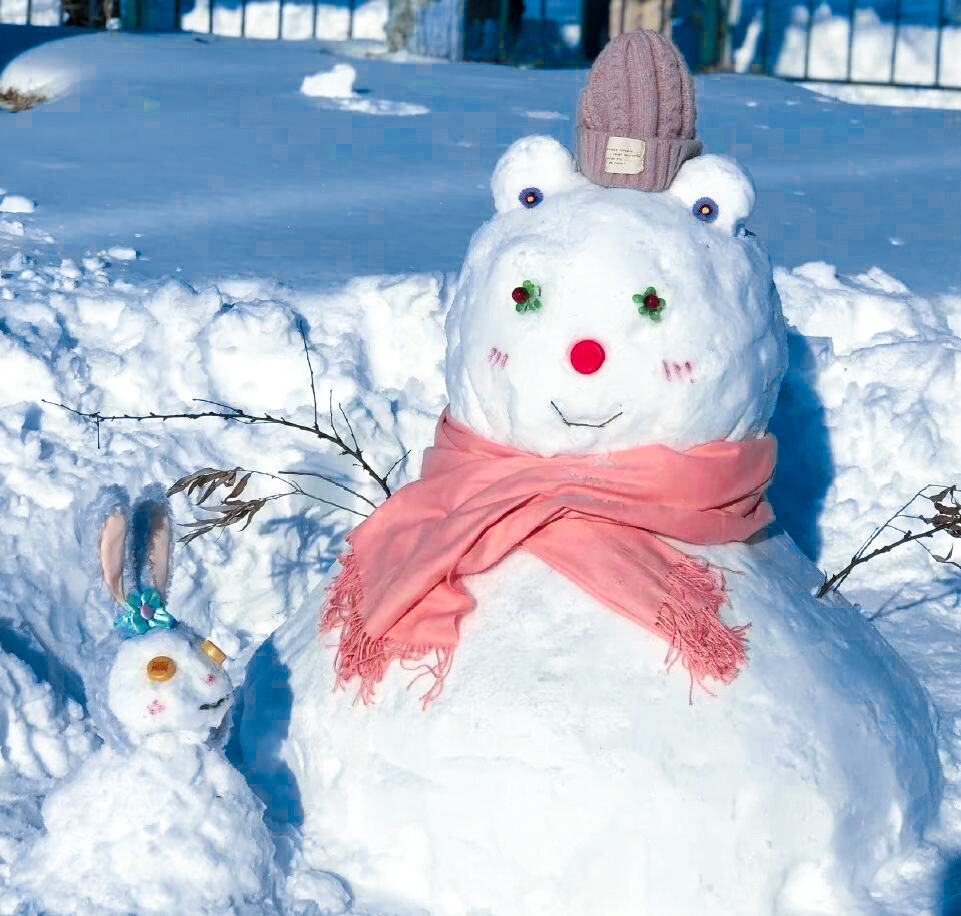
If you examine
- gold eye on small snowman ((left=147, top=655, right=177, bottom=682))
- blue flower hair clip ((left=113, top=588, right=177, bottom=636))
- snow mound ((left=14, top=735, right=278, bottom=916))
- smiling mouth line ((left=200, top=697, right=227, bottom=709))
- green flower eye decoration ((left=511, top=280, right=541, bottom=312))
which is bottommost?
snow mound ((left=14, top=735, right=278, bottom=916))

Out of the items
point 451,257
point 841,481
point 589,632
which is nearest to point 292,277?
point 451,257

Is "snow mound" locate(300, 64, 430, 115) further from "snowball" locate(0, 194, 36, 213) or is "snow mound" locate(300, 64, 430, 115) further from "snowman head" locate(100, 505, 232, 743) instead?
"snowman head" locate(100, 505, 232, 743)

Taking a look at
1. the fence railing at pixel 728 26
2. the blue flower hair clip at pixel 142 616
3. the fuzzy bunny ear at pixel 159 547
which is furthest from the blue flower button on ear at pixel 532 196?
the fence railing at pixel 728 26

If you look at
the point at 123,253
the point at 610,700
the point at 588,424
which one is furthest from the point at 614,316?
the point at 123,253

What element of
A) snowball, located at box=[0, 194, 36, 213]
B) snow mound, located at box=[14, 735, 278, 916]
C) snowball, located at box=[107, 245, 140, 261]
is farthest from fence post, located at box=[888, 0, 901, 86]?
snow mound, located at box=[14, 735, 278, 916]

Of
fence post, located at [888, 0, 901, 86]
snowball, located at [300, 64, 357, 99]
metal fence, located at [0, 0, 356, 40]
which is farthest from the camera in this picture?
metal fence, located at [0, 0, 356, 40]

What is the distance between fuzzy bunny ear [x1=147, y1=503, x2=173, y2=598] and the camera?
10.4ft

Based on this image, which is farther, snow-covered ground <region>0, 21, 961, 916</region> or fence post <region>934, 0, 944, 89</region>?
fence post <region>934, 0, 944, 89</region>

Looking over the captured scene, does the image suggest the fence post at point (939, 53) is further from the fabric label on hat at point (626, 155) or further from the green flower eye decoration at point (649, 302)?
the green flower eye decoration at point (649, 302)

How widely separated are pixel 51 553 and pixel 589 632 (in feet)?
4.73

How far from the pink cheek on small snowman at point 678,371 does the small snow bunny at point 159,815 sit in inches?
38.3

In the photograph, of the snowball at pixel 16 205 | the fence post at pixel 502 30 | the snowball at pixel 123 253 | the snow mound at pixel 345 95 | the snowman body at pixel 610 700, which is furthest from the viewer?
the fence post at pixel 502 30

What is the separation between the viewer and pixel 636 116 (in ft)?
10.6

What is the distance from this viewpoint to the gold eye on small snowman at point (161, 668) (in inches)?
111
